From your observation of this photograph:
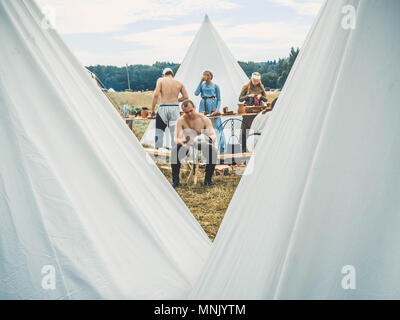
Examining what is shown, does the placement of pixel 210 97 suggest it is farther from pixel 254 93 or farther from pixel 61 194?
pixel 61 194

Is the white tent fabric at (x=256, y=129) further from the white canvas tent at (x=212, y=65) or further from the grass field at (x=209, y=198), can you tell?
the white canvas tent at (x=212, y=65)

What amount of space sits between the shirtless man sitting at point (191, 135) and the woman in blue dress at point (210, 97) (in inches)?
52.5

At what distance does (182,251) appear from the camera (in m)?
2.12

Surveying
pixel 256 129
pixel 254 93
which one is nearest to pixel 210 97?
pixel 254 93

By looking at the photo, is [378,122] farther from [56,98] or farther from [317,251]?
[56,98]

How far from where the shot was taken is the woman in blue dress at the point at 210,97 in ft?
19.0

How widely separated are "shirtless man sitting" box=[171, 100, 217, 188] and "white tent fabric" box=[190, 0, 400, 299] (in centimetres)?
311

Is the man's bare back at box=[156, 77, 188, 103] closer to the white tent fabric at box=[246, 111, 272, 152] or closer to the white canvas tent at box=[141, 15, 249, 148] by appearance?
the white tent fabric at box=[246, 111, 272, 152]

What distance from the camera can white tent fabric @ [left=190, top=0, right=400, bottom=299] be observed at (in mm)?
1198

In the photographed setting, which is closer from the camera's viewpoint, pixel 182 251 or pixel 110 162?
pixel 110 162
